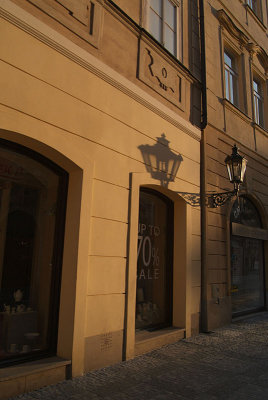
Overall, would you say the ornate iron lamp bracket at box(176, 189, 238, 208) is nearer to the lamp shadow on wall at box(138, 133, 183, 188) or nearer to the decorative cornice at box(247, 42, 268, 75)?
the lamp shadow on wall at box(138, 133, 183, 188)

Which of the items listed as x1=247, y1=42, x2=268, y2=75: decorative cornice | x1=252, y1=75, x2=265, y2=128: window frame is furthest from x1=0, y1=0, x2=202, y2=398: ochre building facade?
x1=252, y1=75, x2=265, y2=128: window frame

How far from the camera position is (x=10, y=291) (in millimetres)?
3635

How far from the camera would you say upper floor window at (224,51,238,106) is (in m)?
8.39

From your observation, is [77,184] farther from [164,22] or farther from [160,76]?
[164,22]

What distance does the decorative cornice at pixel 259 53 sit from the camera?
909 centimetres

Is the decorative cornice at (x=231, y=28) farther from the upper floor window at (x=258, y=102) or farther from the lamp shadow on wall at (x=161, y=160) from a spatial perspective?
the lamp shadow on wall at (x=161, y=160)

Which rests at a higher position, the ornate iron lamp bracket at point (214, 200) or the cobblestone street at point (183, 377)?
the ornate iron lamp bracket at point (214, 200)

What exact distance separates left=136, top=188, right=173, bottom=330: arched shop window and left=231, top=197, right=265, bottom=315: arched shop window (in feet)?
6.64

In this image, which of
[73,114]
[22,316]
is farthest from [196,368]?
[73,114]

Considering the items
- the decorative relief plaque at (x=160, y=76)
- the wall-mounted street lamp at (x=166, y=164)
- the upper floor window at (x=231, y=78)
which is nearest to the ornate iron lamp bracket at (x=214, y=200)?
the wall-mounted street lamp at (x=166, y=164)

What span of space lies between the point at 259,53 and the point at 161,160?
6.56 meters

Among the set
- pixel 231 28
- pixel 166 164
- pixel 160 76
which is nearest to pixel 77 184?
pixel 166 164

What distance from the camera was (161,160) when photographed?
5.43m

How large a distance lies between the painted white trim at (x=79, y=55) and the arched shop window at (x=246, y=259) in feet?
9.88
